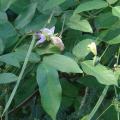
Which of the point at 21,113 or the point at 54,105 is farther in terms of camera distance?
the point at 21,113

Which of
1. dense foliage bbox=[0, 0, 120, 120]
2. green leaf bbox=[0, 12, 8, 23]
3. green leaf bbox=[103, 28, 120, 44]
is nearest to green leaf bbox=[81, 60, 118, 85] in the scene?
dense foliage bbox=[0, 0, 120, 120]

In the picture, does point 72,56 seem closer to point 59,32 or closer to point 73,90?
point 59,32

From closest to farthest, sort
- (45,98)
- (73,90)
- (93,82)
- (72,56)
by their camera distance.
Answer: (45,98) → (72,56) → (93,82) → (73,90)

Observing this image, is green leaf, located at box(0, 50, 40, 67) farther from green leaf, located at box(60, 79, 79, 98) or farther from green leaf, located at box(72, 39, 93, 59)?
green leaf, located at box(60, 79, 79, 98)

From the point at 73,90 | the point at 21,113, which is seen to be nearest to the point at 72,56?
the point at 73,90

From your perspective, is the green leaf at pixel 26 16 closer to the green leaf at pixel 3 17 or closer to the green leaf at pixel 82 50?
the green leaf at pixel 3 17

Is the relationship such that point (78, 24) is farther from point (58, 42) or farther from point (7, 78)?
point (7, 78)
